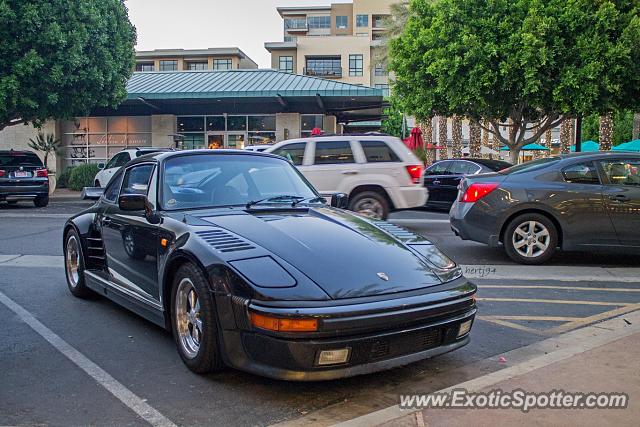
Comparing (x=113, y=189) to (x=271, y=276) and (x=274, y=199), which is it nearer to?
(x=274, y=199)

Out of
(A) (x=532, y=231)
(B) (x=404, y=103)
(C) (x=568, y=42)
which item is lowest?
(A) (x=532, y=231)

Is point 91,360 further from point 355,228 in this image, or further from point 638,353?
point 638,353

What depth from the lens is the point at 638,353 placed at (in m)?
4.49

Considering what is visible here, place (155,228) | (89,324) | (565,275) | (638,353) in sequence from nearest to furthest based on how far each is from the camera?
(638,353) → (155,228) → (89,324) → (565,275)

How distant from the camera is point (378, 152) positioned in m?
11.7

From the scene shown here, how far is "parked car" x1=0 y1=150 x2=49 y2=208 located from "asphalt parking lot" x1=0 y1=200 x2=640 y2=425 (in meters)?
10.5

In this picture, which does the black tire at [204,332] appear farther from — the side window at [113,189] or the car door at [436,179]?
the car door at [436,179]

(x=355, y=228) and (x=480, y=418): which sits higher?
(x=355, y=228)

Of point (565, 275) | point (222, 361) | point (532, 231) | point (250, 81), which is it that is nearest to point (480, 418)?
point (222, 361)

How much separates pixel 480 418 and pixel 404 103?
20295mm

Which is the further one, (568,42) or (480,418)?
(568,42)

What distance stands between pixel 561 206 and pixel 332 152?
16.2 ft

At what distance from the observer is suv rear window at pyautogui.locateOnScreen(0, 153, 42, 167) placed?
57.6 ft

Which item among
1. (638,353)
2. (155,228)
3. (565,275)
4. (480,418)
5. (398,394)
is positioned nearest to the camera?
(480,418)
